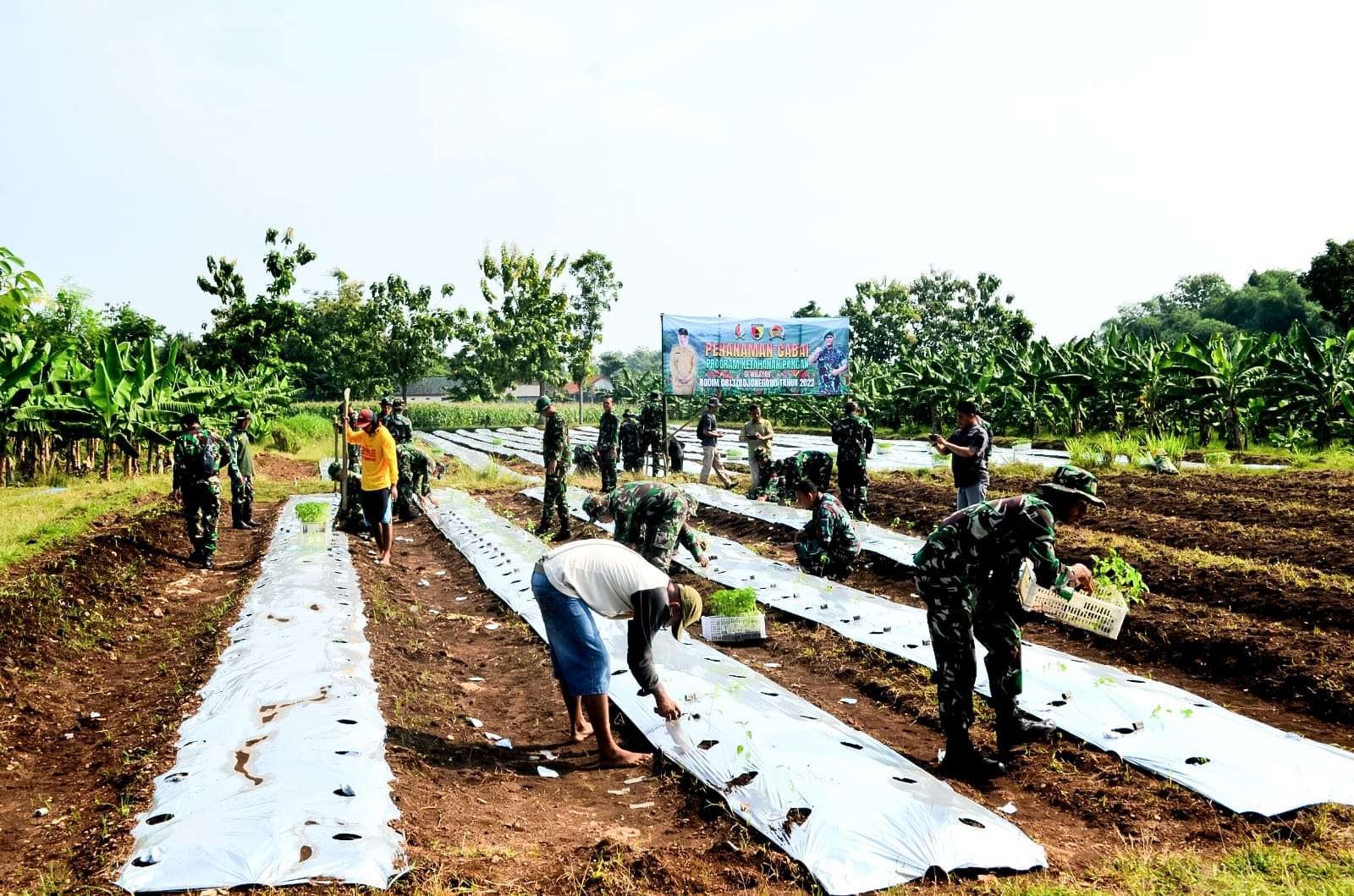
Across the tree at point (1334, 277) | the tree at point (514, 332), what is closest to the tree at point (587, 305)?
the tree at point (514, 332)

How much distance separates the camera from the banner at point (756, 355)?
18.5 m

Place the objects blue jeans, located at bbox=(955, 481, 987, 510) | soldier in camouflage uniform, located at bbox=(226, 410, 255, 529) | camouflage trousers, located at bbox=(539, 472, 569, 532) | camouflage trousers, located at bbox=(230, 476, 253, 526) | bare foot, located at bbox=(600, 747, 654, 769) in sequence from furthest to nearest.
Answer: camouflage trousers, located at bbox=(230, 476, 253, 526) < soldier in camouflage uniform, located at bbox=(226, 410, 255, 529) < camouflage trousers, located at bbox=(539, 472, 569, 532) < blue jeans, located at bbox=(955, 481, 987, 510) < bare foot, located at bbox=(600, 747, 654, 769)

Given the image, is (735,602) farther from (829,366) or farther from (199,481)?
(829,366)

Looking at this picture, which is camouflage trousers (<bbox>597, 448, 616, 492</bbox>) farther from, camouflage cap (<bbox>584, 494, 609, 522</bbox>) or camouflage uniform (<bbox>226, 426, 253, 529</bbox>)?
camouflage cap (<bbox>584, 494, 609, 522</bbox>)

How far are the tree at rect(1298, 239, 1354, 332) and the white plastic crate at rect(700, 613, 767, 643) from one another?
36880 mm

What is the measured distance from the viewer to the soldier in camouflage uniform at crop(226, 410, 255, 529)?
42.4 feet

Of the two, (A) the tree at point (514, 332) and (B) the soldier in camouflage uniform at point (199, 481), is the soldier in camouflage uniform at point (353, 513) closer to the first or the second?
(B) the soldier in camouflage uniform at point (199, 481)

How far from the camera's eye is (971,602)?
507cm

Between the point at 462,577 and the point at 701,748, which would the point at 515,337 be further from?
the point at 701,748

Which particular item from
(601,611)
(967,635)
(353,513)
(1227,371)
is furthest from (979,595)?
(1227,371)

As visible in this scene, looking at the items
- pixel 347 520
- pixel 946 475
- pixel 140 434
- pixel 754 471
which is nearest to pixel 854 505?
pixel 754 471

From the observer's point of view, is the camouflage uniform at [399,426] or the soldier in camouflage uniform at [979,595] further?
the camouflage uniform at [399,426]

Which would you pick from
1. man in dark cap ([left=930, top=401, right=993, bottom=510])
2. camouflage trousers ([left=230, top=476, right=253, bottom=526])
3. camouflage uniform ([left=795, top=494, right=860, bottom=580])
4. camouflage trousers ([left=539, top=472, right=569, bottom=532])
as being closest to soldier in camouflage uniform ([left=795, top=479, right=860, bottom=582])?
camouflage uniform ([left=795, top=494, right=860, bottom=580])

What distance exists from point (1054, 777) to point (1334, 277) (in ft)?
133
